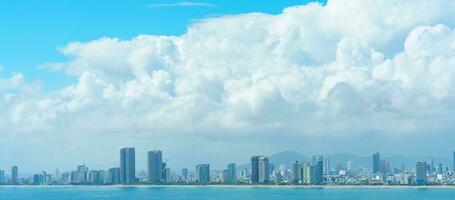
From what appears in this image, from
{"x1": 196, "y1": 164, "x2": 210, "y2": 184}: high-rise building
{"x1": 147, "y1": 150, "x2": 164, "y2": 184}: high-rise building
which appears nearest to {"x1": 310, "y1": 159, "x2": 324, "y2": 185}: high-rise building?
{"x1": 196, "y1": 164, "x2": 210, "y2": 184}: high-rise building

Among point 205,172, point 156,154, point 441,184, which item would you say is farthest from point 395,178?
point 156,154

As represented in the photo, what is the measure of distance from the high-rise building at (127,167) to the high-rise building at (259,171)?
1081 inches

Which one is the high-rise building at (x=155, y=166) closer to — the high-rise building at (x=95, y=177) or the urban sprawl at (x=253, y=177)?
the urban sprawl at (x=253, y=177)

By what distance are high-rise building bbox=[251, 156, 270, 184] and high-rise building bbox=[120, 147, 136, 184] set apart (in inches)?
1081

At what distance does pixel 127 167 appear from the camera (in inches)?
6909

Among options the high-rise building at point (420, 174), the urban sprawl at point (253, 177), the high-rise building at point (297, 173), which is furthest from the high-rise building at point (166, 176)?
the high-rise building at point (420, 174)

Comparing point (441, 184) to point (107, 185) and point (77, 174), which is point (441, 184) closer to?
point (107, 185)

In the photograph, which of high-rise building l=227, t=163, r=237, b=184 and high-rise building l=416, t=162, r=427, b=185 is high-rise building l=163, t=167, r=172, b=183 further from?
high-rise building l=416, t=162, r=427, b=185

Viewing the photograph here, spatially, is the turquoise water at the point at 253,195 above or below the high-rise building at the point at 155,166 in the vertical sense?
below

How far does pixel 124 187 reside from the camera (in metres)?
169

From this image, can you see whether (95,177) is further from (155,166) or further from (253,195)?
(253,195)

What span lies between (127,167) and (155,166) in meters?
6.51

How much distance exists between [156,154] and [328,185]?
37.6 metres

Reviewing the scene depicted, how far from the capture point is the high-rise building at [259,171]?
164 m
